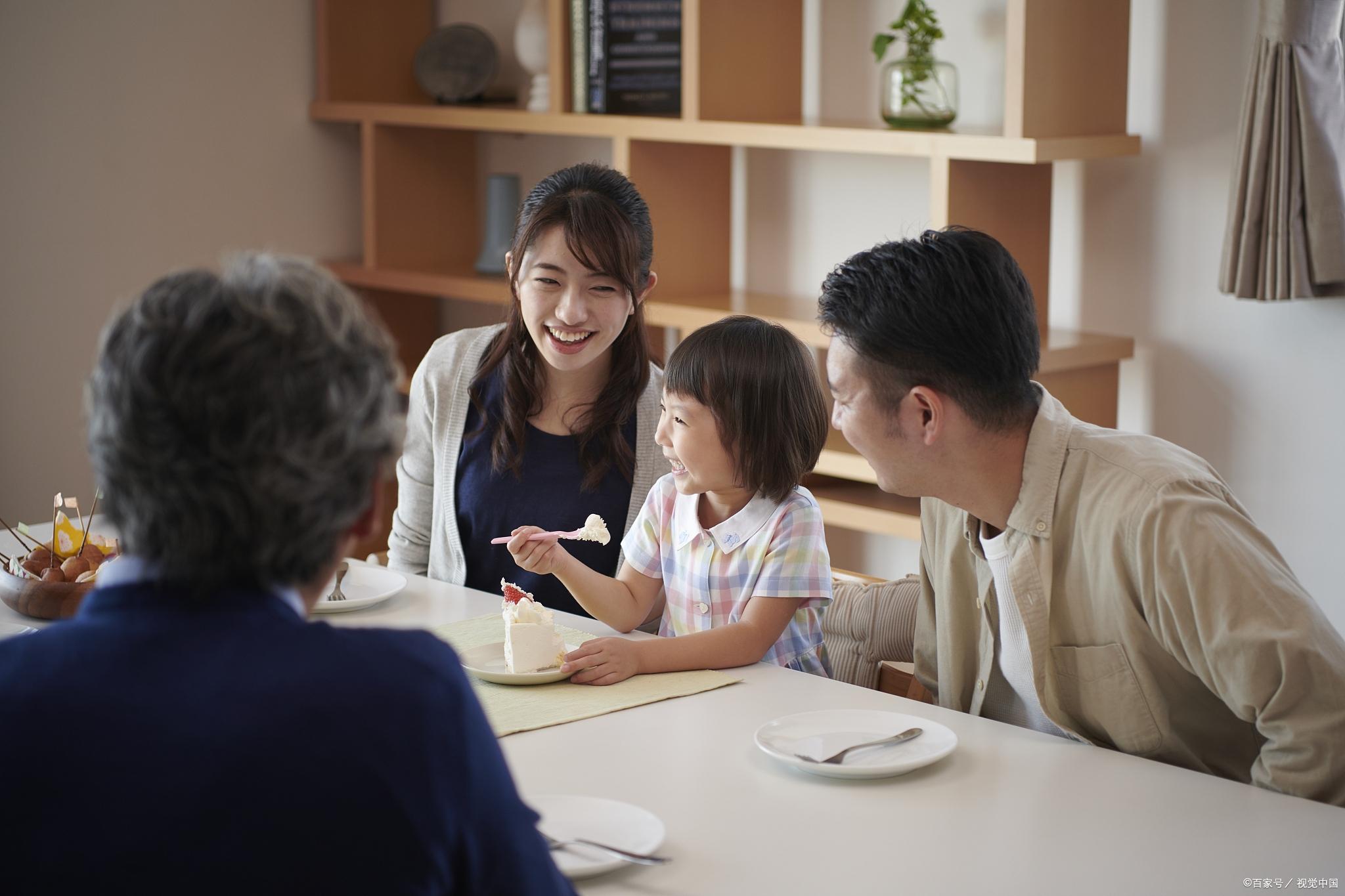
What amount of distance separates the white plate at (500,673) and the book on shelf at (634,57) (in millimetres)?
2088

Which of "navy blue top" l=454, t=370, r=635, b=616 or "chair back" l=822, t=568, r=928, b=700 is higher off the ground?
"navy blue top" l=454, t=370, r=635, b=616

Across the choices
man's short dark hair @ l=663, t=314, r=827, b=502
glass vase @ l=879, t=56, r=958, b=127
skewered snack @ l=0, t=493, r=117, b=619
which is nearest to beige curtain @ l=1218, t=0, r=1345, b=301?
glass vase @ l=879, t=56, r=958, b=127

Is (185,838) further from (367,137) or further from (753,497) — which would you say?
(367,137)

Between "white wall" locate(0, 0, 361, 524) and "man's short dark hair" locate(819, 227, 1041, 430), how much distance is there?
283cm

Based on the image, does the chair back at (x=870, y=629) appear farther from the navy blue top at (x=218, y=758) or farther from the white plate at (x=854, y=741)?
the navy blue top at (x=218, y=758)

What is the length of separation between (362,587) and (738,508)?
59cm

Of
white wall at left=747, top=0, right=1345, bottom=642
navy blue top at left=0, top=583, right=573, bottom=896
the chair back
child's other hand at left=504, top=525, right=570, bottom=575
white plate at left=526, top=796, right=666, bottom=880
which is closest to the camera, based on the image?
navy blue top at left=0, top=583, right=573, bottom=896

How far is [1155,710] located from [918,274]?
529 millimetres

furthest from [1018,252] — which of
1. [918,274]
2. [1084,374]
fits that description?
[918,274]

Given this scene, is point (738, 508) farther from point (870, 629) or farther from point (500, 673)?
point (500, 673)

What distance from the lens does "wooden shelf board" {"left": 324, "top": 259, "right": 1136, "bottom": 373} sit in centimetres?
284

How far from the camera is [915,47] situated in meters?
3.02

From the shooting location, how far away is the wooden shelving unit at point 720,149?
279 cm

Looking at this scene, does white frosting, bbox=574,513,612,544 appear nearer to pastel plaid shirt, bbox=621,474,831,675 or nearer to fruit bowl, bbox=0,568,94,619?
pastel plaid shirt, bbox=621,474,831,675
